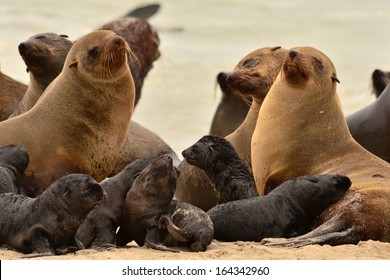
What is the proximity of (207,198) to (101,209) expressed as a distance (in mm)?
2725

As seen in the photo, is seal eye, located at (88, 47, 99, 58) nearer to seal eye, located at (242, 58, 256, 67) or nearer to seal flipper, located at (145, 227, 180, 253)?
seal eye, located at (242, 58, 256, 67)

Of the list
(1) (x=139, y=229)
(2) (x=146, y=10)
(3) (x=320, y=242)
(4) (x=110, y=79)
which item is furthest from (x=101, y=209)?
(2) (x=146, y=10)

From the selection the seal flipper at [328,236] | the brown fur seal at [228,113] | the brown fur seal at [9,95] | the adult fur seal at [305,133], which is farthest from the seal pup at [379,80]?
the seal flipper at [328,236]

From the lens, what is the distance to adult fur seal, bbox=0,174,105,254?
25.6 feet

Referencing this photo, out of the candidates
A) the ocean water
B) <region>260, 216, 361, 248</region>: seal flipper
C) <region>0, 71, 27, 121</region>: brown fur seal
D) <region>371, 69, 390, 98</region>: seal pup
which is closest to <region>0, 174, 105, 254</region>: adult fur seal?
<region>260, 216, 361, 248</region>: seal flipper

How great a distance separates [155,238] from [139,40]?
305 inches

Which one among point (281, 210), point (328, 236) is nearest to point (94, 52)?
point (281, 210)

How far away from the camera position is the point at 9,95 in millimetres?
13250

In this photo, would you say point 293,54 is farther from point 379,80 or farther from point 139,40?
point 139,40

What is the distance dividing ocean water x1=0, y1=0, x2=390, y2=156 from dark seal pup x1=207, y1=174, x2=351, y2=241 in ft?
26.6

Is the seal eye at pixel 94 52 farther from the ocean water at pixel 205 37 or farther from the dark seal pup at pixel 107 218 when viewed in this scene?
the ocean water at pixel 205 37

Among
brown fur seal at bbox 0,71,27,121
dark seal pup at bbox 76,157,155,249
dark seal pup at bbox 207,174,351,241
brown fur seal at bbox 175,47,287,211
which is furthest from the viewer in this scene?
brown fur seal at bbox 0,71,27,121

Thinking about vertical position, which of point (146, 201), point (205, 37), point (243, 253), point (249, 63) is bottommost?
point (205, 37)
